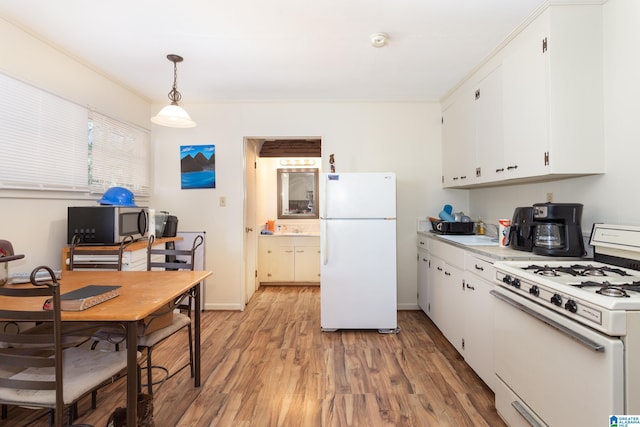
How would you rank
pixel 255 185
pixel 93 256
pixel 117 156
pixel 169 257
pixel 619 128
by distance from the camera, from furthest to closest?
pixel 255 185
pixel 169 257
pixel 117 156
pixel 93 256
pixel 619 128

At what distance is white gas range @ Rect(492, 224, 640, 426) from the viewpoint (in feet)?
3.43

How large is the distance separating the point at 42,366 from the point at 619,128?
2.97 meters

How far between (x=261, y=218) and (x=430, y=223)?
8.74 ft

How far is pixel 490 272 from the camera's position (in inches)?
76.7

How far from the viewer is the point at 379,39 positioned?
224cm

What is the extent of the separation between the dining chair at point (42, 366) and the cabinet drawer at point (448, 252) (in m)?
2.25

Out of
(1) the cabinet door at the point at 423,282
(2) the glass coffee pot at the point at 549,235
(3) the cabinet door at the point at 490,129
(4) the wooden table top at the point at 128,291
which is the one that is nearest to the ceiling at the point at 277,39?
(3) the cabinet door at the point at 490,129

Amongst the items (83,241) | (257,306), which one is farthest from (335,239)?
(83,241)

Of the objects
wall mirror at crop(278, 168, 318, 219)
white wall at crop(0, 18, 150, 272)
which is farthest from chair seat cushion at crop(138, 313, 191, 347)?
wall mirror at crop(278, 168, 318, 219)

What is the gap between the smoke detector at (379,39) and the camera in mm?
2215

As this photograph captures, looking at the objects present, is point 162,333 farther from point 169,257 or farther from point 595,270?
point 595,270

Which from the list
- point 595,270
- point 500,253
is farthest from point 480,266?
point 595,270

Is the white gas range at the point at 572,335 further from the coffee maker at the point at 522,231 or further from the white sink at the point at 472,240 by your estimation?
the white sink at the point at 472,240

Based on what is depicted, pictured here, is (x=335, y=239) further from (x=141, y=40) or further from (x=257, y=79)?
(x=141, y=40)
